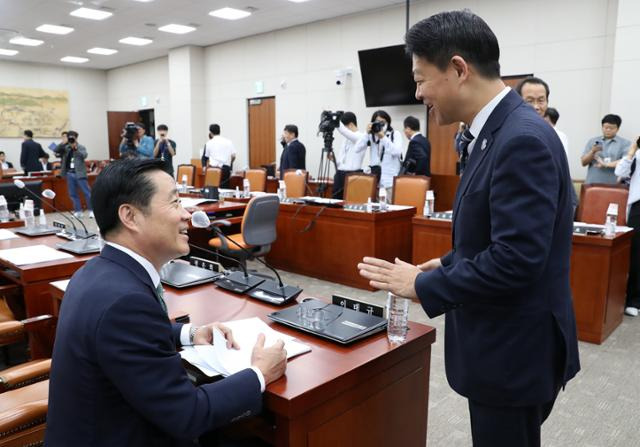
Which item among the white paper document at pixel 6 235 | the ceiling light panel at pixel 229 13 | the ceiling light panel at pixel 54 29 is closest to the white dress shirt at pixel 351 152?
the ceiling light panel at pixel 229 13

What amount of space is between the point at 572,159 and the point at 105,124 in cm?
1254

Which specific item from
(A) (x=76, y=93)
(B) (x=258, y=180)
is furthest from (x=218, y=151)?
(A) (x=76, y=93)

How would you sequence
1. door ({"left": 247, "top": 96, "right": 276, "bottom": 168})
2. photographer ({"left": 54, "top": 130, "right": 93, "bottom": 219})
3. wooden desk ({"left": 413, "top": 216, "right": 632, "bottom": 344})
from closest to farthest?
wooden desk ({"left": 413, "top": 216, "right": 632, "bottom": 344}) < photographer ({"left": 54, "top": 130, "right": 93, "bottom": 219}) < door ({"left": 247, "top": 96, "right": 276, "bottom": 168})

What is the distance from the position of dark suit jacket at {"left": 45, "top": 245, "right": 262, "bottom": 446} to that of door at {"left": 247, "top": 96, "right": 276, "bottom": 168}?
8465mm

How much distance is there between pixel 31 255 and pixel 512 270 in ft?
8.28

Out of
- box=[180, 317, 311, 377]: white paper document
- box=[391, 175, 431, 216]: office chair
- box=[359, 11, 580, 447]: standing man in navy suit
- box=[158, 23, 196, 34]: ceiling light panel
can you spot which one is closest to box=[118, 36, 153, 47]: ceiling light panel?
box=[158, 23, 196, 34]: ceiling light panel

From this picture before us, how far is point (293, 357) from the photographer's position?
1294mm

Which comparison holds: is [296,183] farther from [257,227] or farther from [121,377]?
[121,377]

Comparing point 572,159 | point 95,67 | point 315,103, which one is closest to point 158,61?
point 95,67

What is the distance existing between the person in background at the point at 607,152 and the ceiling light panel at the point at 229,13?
549 centimetres

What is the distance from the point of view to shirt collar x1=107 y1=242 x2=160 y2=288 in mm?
1072

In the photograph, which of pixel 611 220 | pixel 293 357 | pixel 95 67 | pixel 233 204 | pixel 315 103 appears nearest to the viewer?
pixel 293 357

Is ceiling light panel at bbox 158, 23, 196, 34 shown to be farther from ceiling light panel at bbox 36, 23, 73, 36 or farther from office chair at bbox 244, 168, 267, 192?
office chair at bbox 244, 168, 267, 192

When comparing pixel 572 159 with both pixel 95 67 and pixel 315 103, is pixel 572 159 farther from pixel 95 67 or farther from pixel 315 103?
pixel 95 67
